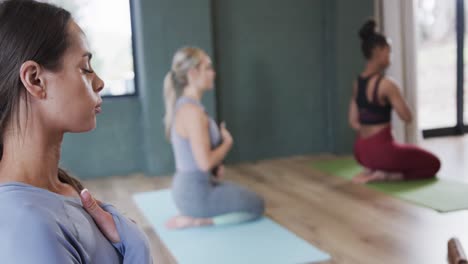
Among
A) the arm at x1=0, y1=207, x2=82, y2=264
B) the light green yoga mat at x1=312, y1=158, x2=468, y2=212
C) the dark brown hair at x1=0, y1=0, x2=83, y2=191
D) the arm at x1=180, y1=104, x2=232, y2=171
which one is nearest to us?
the arm at x1=0, y1=207, x2=82, y2=264

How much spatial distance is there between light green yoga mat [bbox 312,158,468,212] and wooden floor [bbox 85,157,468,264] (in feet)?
0.30

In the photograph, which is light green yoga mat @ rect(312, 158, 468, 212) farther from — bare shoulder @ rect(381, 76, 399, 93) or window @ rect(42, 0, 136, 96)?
window @ rect(42, 0, 136, 96)

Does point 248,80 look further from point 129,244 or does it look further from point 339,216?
point 129,244

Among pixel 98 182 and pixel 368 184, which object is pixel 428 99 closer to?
pixel 368 184

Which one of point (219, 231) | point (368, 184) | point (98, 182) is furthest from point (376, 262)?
point (98, 182)

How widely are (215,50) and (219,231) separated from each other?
7.03ft

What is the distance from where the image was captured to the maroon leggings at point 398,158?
13.7 ft

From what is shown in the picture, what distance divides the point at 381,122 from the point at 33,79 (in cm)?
373

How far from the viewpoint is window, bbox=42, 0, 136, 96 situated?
15.2 feet

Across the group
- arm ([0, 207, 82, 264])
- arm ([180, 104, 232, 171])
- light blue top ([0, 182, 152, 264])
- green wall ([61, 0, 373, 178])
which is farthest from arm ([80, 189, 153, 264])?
green wall ([61, 0, 373, 178])

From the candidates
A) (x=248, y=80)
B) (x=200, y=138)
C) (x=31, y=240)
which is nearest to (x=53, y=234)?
(x=31, y=240)

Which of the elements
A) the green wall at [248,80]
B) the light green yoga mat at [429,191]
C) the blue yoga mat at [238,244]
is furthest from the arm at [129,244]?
the green wall at [248,80]

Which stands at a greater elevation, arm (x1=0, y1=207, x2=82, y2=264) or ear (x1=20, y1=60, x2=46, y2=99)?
ear (x1=20, y1=60, x2=46, y2=99)

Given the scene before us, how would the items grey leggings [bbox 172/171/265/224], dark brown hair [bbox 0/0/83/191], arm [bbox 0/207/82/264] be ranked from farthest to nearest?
1. grey leggings [bbox 172/171/265/224]
2. dark brown hair [bbox 0/0/83/191]
3. arm [bbox 0/207/82/264]
